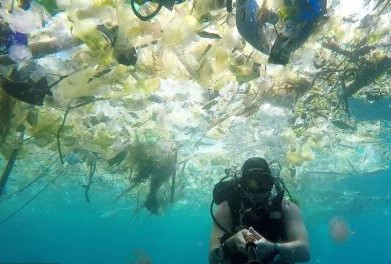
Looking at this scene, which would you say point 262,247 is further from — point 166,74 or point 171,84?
point 171,84

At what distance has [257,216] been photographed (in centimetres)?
444

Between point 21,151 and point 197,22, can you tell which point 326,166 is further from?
point 197,22

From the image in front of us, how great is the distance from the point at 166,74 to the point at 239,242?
9.33 feet

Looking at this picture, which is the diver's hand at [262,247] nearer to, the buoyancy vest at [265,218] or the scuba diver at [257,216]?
the scuba diver at [257,216]

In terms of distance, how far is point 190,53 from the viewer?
A: 5336mm

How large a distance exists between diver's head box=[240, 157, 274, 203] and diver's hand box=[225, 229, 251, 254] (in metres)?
0.78

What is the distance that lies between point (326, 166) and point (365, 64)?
1800 cm

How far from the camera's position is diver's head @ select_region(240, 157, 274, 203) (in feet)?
14.5

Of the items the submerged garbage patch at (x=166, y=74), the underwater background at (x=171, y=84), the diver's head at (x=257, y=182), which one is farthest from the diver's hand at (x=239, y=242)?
the underwater background at (x=171, y=84)

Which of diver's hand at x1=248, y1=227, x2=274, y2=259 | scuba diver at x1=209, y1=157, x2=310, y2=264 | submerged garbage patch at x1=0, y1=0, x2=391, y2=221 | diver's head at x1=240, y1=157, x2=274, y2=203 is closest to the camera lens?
diver's hand at x1=248, y1=227, x2=274, y2=259

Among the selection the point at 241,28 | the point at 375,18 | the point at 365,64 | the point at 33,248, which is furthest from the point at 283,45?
the point at 33,248

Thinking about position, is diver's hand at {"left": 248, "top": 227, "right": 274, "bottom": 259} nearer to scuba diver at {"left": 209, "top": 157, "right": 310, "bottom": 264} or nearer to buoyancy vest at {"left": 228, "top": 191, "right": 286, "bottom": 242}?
scuba diver at {"left": 209, "top": 157, "right": 310, "bottom": 264}

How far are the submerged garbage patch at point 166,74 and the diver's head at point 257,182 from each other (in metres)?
1.29

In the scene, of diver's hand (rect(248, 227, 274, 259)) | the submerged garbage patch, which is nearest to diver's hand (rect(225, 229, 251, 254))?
diver's hand (rect(248, 227, 274, 259))
